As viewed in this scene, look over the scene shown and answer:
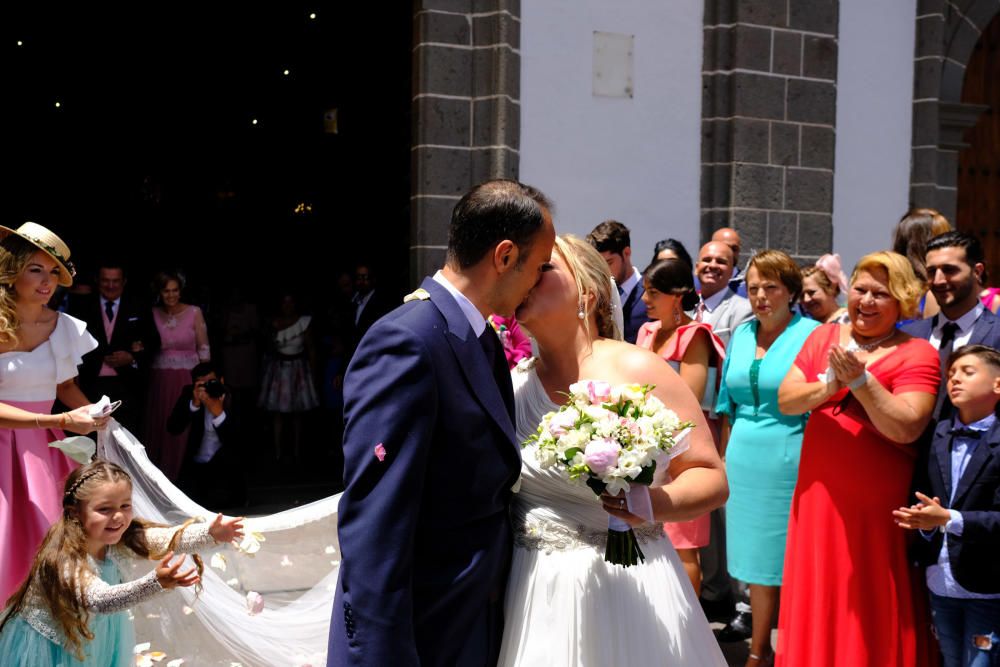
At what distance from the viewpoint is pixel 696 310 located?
6.18 m

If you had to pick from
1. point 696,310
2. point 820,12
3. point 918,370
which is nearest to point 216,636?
point 918,370

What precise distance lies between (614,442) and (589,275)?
57cm

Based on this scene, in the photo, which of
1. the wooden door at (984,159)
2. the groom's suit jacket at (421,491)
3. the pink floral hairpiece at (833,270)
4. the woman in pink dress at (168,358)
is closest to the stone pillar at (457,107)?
the woman in pink dress at (168,358)

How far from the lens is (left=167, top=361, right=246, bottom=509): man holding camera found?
727 centimetres

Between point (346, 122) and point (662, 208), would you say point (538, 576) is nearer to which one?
point (662, 208)

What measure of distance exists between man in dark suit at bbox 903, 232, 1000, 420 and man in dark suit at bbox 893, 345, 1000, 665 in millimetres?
335

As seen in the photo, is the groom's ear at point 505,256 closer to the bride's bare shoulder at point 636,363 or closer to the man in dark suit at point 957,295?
the bride's bare shoulder at point 636,363

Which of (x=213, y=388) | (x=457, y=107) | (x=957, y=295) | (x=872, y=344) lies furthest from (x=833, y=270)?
(x=213, y=388)

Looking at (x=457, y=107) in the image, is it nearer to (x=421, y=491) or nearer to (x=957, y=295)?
(x=957, y=295)

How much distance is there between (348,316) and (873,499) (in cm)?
A: 661

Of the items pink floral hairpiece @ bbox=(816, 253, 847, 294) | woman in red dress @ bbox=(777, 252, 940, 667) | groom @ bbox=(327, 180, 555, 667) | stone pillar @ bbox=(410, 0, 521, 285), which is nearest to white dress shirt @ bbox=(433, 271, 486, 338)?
groom @ bbox=(327, 180, 555, 667)

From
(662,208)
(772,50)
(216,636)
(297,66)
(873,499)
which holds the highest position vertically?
(297,66)

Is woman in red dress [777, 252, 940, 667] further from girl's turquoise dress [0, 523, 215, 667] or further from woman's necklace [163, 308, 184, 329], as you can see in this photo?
woman's necklace [163, 308, 184, 329]

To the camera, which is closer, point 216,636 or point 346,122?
point 216,636
